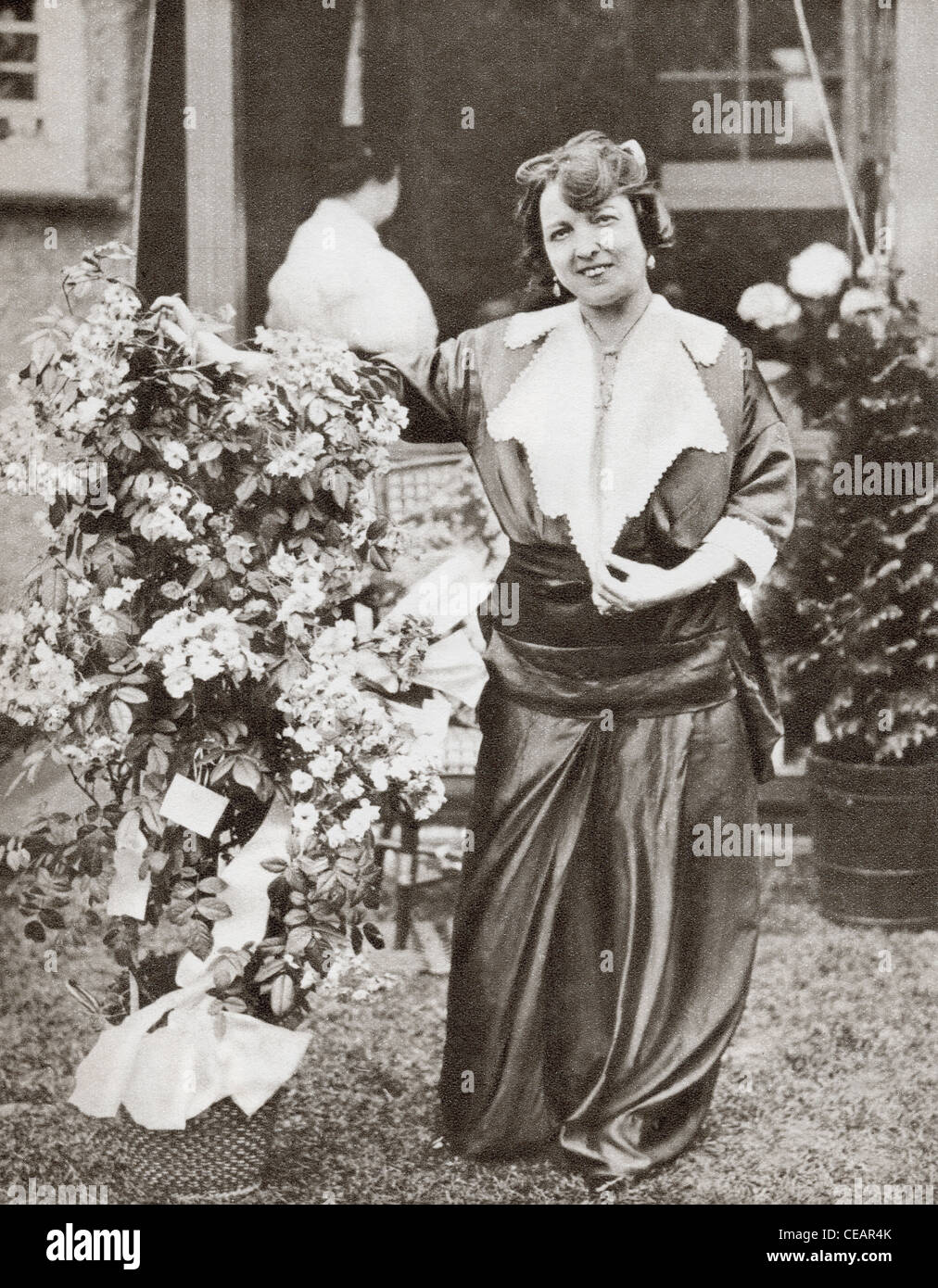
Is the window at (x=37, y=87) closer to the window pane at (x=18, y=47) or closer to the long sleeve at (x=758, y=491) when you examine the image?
the window pane at (x=18, y=47)

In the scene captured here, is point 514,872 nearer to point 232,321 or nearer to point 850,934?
point 850,934

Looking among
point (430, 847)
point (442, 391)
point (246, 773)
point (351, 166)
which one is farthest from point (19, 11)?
point (430, 847)

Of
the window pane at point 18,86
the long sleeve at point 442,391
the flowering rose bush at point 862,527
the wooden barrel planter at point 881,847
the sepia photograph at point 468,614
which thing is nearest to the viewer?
the sepia photograph at point 468,614

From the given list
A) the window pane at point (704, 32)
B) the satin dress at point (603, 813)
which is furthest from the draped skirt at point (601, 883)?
the window pane at point (704, 32)

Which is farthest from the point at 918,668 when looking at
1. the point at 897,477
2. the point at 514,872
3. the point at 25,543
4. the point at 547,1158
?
the point at 25,543

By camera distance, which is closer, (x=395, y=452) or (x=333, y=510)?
(x=333, y=510)

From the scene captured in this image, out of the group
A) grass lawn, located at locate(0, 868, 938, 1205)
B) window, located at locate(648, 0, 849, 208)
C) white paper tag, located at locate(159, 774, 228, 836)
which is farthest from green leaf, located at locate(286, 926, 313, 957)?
window, located at locate(648, 0, 849, 208)

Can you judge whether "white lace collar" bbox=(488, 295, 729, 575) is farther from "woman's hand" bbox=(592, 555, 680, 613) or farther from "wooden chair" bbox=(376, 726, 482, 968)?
"wooden chair" bbox=(376, 726, 482, 968)

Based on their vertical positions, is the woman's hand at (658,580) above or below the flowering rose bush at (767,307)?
below

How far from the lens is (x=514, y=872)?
11.3 ft

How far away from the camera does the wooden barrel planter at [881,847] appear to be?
388 centimetres

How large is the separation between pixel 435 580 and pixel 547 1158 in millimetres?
1233

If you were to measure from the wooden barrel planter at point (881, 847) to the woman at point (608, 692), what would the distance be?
57 cm

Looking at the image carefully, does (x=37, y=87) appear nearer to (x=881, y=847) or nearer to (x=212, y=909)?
(x=212, y=909)
